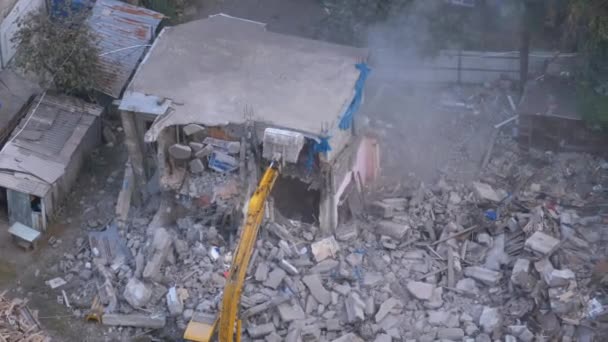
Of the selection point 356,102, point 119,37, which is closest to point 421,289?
point 356,102

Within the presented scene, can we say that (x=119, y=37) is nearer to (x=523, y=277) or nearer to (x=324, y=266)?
(x=324, y=266)

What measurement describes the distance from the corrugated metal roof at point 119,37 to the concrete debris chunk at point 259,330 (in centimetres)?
806

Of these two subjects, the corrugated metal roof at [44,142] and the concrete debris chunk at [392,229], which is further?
the corrugated metal roof at [44,142]

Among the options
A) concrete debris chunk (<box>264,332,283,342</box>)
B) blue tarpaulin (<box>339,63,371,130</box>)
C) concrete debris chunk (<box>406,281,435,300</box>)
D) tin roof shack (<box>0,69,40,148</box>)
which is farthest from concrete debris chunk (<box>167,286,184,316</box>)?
tin roof shack (<box>0,69,40,148</box>)

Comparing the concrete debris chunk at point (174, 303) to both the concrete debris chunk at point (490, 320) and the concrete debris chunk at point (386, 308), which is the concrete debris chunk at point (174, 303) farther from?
the concrete debris chunk at point (490, 320)

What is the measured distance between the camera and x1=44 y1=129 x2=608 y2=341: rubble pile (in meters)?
19.6

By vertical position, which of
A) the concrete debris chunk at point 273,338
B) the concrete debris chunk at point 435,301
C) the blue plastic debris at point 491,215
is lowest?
the concrete debris chunk at point 273,338

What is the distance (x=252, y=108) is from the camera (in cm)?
2088

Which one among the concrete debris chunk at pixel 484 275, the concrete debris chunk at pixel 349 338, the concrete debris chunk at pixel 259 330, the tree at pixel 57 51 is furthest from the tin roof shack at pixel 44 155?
the concrete debris chunk at pixel 484 275

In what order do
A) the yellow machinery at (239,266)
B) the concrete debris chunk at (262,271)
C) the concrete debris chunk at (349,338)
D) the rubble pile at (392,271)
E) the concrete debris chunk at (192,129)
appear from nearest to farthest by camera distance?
the yellow machinery at (239,266), the concrete debris chunk at (349,338), the rubble pile at (392,271), the concrete debris chunk at (262,271), the concrete debris chunk at (192,129)

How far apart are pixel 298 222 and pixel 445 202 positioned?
3.41 meters

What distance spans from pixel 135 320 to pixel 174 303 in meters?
0.90

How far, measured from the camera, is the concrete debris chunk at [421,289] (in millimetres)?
20078

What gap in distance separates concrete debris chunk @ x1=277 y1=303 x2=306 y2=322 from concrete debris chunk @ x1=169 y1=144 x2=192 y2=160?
3.76 m
